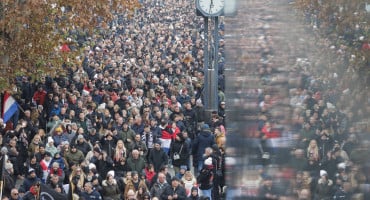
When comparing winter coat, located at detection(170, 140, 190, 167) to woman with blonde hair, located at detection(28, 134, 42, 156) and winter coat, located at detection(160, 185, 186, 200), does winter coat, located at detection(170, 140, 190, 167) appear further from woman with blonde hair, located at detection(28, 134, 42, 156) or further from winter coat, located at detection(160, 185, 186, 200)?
winter coat, located at detection(160, 185, 186, 200)

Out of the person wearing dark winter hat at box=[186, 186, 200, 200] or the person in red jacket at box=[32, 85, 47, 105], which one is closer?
the person wearing dark winter hat at box=[186, 186, 200, 200]

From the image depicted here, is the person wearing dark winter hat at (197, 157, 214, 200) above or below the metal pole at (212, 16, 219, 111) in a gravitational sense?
below

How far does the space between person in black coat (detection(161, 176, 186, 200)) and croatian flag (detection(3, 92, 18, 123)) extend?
6.72 metres

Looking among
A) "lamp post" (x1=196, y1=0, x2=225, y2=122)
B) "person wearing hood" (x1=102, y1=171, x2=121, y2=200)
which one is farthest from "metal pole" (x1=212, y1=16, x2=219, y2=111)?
"person wearing hood" (x1=102, y1=171, x2=121, y2=200)

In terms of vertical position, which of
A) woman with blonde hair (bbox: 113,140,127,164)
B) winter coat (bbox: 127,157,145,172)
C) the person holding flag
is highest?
the person holding flag

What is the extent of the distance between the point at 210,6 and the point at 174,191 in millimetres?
11129

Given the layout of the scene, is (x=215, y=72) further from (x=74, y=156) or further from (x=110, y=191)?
(x=110, y=191)

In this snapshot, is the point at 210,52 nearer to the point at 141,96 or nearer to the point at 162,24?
the point at 141,96

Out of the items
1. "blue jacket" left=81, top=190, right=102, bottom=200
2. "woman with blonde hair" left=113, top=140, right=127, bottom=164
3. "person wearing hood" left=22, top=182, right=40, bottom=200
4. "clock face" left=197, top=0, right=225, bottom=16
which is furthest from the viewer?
"clock face" left=197, top=0, right=225, bottom=16

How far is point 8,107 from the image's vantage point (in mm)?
22875

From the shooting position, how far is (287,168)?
5641 millimetres

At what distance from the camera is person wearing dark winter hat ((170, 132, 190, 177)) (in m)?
21.4

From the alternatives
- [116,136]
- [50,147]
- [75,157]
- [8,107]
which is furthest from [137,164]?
[8,107]

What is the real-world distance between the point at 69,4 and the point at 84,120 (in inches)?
130
